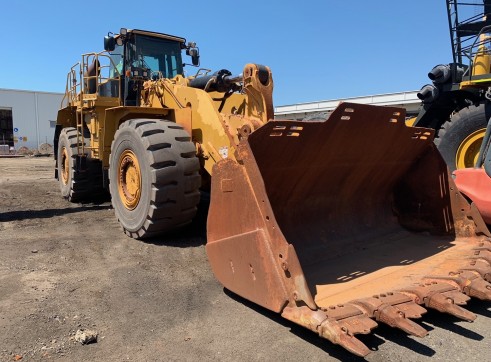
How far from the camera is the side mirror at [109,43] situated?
21.5ft

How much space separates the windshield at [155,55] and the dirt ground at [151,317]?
3.28 metres

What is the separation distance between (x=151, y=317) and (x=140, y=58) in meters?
4.89

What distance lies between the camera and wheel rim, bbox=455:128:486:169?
247 inches

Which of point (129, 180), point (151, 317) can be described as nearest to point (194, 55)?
point (129, 180)

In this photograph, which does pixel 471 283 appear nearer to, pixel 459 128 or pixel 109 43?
pixel 459 128

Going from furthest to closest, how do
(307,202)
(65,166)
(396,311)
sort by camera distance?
(65,166) → (307,202) → (396,311)

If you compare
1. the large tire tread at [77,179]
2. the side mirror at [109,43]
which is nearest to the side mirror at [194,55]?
the side mirror at [109,43]

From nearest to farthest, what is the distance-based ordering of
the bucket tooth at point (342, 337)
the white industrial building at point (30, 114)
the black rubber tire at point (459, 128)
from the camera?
the bucket tooth at point (342, 337) < the black rubber tire at point (459, 128) < the white industrial building at point (30, 114)

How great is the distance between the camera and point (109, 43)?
6.55 m

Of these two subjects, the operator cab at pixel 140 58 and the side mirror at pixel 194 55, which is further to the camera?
the side mirror at pixel 194 55

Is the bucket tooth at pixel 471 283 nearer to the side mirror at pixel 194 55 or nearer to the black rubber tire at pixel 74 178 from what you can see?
the side mirror at pixel 194 55

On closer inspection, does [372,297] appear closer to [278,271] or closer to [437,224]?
[278,271]

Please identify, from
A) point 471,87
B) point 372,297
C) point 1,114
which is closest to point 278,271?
point 372,297

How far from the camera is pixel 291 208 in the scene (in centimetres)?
408
